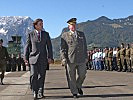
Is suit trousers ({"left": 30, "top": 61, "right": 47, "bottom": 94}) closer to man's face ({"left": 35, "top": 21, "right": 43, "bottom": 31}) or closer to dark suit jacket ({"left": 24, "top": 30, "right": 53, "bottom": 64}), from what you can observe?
dark suit jacket ({"left": 24, "top": 30, "right": 53, "bottom": 64})

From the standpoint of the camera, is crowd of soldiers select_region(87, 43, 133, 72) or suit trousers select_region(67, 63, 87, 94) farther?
crowd of soldiers select_region(87, 43, 133, 72)

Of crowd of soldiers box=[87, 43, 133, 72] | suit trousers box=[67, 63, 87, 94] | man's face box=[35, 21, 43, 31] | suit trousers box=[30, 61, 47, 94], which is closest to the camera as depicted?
suit trousers box=[30, 61, 47, 94]

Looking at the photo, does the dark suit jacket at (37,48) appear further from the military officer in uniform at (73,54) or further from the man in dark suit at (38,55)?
the military officer in uniform at (73,54)

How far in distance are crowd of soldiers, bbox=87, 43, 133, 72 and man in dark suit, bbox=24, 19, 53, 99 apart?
15.2 m

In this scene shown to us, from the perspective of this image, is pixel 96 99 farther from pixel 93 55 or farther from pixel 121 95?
pixel 93 55

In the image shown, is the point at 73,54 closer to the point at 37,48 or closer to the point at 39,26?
the point at 37,48

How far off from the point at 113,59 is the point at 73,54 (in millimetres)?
18611

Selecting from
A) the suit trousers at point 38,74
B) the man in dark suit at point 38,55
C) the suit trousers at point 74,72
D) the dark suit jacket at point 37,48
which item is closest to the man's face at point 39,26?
the man in dark suit at point 38,55

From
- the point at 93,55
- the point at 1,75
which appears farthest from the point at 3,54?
the point at 93,55

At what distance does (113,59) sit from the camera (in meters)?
28.6

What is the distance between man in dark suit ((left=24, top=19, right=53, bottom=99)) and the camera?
10031 millimetres

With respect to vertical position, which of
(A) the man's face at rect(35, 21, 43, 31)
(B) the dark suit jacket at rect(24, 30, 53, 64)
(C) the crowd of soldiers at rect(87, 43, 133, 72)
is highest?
(A) the man's face at rect(35, 21, 43, 31)

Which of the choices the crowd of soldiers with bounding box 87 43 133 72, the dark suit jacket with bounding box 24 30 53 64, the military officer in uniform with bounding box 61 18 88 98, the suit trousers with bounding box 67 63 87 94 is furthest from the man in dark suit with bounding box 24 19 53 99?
the crowd of soldiers with bounding box 87 43 133 72

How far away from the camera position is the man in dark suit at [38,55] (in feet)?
32.9
